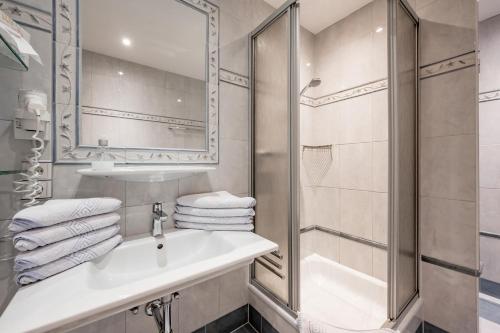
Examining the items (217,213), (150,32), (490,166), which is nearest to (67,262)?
(217,213)

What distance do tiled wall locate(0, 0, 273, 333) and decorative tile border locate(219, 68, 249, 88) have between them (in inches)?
0.7

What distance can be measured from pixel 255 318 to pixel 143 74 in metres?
1.50

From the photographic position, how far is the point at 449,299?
1151mm

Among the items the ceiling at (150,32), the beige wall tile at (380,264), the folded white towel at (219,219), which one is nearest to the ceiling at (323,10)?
the ceiling at (150,32)

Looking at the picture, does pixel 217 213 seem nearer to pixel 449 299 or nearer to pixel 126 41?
pixel 126 41

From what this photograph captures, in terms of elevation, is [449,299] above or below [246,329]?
above

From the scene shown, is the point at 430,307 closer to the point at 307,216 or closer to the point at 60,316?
the point at 307,216

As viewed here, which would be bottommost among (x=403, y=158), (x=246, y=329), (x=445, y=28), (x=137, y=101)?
(x=246, y=329)

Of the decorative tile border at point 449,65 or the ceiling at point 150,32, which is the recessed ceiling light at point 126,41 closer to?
the ceiling at point 150,32

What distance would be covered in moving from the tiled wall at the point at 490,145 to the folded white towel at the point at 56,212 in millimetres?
2551

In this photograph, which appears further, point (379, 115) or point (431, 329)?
point (379, 115)

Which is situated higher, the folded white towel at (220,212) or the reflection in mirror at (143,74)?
the reflection in mirror at (143,74)

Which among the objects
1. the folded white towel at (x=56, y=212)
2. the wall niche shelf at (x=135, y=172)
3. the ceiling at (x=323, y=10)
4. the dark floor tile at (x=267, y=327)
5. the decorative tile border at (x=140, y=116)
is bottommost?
the dark floor tile at (x=267, y=327)

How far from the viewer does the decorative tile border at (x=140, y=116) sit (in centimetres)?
87
